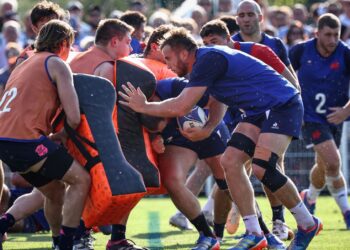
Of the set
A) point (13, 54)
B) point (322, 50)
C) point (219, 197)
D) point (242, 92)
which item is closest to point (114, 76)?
point (242, 92)

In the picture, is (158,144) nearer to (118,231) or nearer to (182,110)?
(182,110)

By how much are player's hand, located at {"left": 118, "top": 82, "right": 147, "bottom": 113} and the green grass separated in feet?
5.99

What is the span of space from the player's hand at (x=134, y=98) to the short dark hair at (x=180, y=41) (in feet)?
1.36

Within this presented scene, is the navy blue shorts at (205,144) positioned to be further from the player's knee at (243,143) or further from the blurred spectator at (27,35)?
the blurred spectator at (27,35)

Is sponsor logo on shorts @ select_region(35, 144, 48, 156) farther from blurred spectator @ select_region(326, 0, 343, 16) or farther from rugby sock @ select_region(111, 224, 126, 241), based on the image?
blurred spectator @ select_region(326, 0, 343, 16)

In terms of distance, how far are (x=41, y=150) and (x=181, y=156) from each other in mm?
1605

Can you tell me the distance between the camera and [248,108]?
8211 millimetres

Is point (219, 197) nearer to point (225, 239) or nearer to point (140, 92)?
point (225, 239)

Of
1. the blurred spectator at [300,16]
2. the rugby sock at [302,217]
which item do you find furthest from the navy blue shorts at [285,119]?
the blurred spectator at [300,16]

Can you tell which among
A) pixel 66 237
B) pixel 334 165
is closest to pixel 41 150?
pixel 66 237

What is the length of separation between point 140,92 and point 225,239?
8.77 feet

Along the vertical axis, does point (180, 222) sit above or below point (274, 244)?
below

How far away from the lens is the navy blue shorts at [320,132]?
11539mm

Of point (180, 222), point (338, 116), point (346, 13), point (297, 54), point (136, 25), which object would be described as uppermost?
point (136, 25)
